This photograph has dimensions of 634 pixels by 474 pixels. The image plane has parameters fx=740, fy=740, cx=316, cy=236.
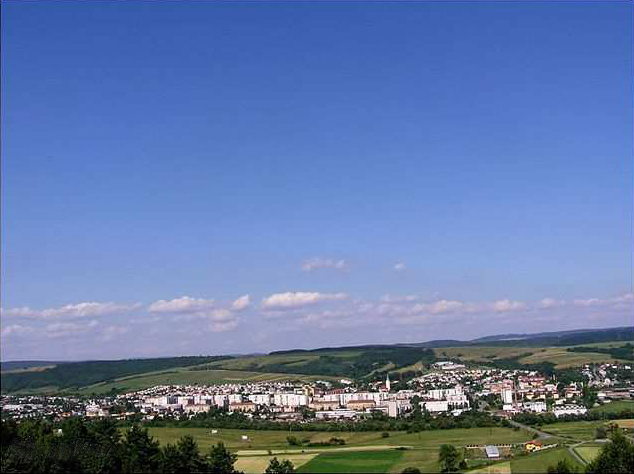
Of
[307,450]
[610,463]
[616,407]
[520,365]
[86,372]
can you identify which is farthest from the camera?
[520,365]

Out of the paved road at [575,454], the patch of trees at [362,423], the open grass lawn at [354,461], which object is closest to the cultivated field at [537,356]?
the patch of trees at [362,423]

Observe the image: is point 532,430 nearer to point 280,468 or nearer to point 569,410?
point 569,410

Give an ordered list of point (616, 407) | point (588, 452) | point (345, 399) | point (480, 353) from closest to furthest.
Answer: point (588, 452), point (616, 407), point (345, 399), point (480, 353)

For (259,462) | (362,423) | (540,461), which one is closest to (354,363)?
(362,423)

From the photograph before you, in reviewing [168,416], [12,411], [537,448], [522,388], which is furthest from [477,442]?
[522,388]

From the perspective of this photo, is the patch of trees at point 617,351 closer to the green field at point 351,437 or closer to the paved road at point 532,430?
the paved road at point 532,430

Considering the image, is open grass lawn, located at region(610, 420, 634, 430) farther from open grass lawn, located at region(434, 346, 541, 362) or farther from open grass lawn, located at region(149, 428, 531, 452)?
open grass lawn, located at region(434, 346, 541, 362)

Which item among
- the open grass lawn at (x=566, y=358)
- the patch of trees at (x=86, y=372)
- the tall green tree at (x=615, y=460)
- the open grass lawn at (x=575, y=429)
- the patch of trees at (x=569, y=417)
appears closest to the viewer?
the tall green tree at (x=615, y=460)
